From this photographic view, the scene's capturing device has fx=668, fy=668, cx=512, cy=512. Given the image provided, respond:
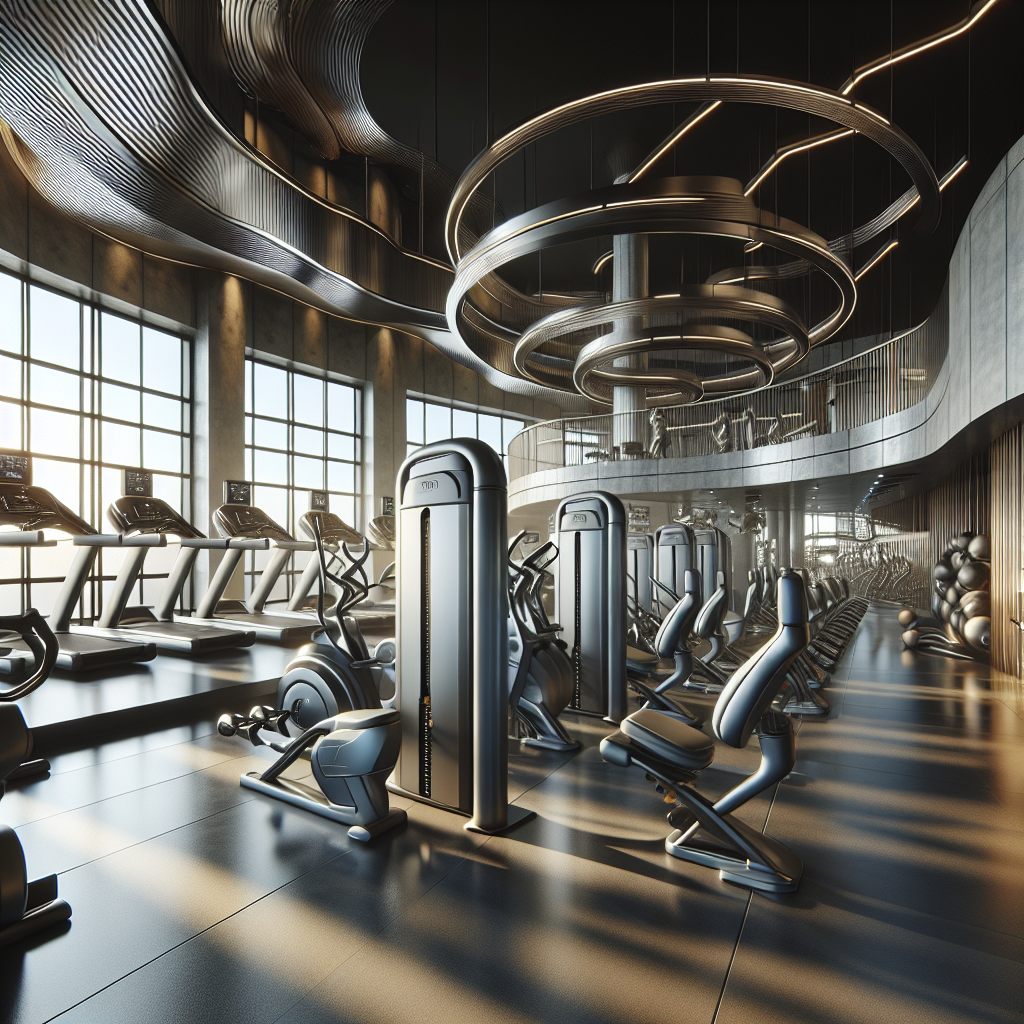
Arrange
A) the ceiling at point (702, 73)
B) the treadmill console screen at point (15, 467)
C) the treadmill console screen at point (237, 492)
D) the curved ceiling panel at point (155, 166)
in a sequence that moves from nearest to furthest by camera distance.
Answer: the treadmill console screen at point (15, 467) < the curved ceiling panel at point (155, 166) < the ceiling at point (702, 73) < the treadmill console screen at point (237, 492)

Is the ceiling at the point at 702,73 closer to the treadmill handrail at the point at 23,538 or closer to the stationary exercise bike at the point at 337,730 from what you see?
the stationary exercise bike at the point at 337,730

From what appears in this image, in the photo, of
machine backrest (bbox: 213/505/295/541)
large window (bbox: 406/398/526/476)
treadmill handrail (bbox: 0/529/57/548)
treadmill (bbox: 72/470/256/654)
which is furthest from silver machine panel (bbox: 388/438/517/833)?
large window (bbox: 406/398/526/476)

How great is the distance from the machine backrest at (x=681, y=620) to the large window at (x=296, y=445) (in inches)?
375

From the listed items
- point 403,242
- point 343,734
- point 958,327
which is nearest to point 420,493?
point 343,734

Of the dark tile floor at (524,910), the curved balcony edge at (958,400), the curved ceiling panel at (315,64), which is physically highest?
the curved ceiling panel at (315,64)

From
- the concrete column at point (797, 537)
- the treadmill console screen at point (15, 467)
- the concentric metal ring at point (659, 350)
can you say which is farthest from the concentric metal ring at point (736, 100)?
the concrete column at point (797, 537)

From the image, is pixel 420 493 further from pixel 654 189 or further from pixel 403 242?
pixel 403 242

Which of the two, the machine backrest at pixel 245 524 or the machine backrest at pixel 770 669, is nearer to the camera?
the machine backrest at pixel 770 669

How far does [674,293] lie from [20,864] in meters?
6.74

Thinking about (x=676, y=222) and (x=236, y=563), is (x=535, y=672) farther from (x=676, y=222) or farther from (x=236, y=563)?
(x=236, y=563)

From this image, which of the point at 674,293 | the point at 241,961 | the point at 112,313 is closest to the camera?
the point at 241,961

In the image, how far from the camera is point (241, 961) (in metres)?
1.97

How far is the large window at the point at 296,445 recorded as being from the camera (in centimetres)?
1337

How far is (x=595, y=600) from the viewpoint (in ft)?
16.4
